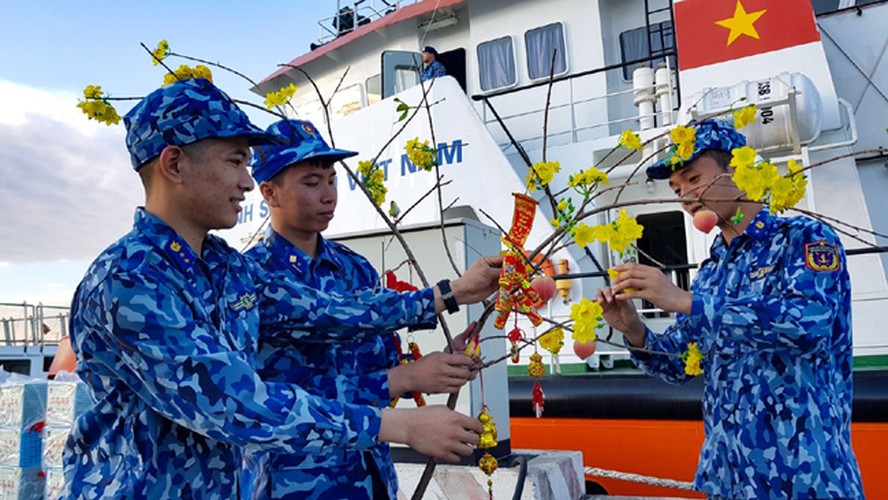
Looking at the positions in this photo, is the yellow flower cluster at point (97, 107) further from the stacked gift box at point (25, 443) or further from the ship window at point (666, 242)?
the ship window at point (666, 242)

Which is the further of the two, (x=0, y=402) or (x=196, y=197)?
(x=0, y=402)

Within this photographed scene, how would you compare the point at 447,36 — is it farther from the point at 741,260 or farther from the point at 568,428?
the point at 741,260

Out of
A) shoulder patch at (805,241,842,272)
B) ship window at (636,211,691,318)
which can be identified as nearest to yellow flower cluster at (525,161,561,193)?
shoulder patch at (805,241,842,272)

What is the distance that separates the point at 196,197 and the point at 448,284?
0.69m

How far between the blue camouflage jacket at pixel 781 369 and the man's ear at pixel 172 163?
1277 mm

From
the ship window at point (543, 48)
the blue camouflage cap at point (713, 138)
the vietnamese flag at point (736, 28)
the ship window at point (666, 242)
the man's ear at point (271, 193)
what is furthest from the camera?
the ship window at point (543, 48)

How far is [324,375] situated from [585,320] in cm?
71

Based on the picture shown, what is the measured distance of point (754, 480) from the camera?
1733 mm

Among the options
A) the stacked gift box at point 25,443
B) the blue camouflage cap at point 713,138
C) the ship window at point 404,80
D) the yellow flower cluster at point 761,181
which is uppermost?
the ship window at point 404,80

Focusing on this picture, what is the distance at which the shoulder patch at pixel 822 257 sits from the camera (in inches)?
67.7

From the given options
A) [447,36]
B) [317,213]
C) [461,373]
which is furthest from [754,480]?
[447,36]

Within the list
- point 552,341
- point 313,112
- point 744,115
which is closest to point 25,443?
point 552,341

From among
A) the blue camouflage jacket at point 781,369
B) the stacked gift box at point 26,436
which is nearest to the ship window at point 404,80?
the stacked gift box at point 26,436

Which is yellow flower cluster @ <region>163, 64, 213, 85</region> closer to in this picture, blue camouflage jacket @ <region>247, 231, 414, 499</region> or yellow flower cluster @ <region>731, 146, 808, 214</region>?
blue camouflage jacket @ <region>247, 231, 414, 499</region>
